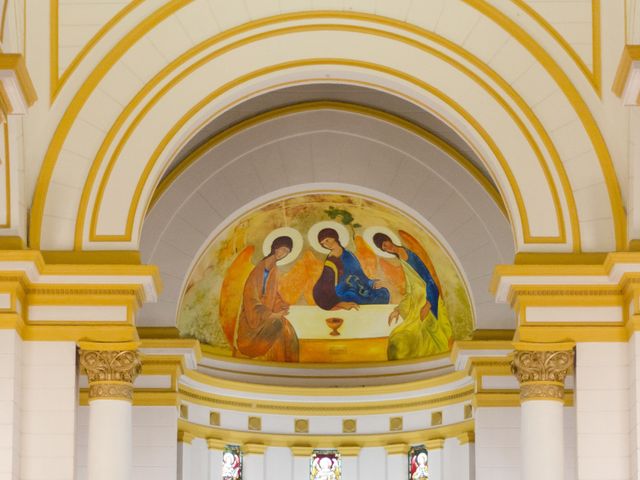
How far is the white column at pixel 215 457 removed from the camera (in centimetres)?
3297

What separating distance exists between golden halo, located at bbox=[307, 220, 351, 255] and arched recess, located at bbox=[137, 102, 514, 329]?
13.0 ft

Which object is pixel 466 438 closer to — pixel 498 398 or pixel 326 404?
pixel 498 398

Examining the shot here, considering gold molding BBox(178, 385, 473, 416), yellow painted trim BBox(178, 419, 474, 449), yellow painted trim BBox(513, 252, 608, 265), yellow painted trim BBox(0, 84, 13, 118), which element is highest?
yellow painted trim BBox(0, 84, 13, 118)

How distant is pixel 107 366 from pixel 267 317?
495 inches

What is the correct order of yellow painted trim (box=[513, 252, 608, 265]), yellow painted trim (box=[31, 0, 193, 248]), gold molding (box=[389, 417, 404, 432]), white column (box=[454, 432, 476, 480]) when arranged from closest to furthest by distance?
yellow painted trim (box=[513, 252, 608, 265])
yellow painted trim (box=[31, 0, 193, 248])
white column (box=[454, 432, 476, 480])
gold molding (box=[389, 417, 404, 432])

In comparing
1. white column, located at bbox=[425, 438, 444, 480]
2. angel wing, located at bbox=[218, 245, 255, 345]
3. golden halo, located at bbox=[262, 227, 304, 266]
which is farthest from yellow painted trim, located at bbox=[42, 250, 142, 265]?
white column, located at bbox=[425, 438, 444, 480]

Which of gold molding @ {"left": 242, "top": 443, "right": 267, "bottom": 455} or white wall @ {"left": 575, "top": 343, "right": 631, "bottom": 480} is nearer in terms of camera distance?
white wall @ {"left": 575, "top": 343, "right": 631, "bottom": 480}

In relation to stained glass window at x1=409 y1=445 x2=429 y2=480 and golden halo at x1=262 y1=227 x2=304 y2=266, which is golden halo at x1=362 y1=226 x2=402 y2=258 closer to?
golden halo at x1=262 y1=227 x2=304 y2=266

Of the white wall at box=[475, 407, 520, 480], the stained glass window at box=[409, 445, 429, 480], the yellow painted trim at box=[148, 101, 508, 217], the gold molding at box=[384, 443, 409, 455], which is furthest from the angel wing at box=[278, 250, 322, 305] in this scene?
the white wall at box=[475, 407, 520, 480]

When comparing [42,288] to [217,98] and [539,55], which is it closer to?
[217,98]

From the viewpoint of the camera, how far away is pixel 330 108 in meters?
29.1

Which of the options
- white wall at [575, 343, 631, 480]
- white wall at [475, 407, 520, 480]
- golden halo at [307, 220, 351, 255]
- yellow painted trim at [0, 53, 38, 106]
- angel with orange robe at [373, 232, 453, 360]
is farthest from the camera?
golden halo at [307, 220, 351, 255]

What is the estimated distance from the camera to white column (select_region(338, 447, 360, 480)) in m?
34.6

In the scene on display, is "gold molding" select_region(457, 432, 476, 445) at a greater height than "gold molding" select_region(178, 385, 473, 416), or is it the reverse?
"gold molding" select_region(178, 385, 473, 416)
